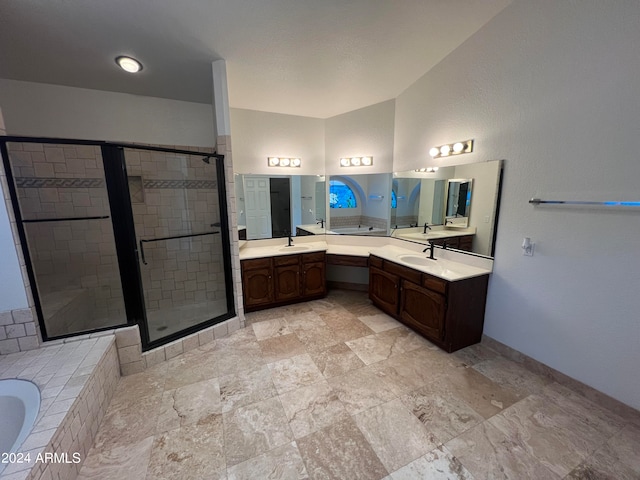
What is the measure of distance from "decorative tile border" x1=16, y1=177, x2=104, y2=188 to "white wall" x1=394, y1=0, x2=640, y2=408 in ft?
13.5

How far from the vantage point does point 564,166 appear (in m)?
1.92

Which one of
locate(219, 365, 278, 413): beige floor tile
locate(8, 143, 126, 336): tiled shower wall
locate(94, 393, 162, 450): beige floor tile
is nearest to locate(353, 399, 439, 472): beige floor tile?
locate(219, 365, 278, 413): beige floor tile

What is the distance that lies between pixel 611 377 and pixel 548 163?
1609mm

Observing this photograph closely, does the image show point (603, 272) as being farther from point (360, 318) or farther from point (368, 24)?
point (368, 24)

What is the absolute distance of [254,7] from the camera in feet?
6.09

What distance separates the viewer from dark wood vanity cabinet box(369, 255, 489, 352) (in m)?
2.38

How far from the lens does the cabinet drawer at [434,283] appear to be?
2.36 meters

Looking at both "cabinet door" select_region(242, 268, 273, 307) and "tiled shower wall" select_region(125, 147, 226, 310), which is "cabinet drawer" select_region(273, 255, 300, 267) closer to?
"cabinet door" select_region(242, 268, 273, 307)

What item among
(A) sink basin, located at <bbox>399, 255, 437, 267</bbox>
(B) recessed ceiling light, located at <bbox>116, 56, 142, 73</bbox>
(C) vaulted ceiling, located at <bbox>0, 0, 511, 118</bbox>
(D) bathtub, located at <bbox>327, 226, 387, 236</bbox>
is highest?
(C) vaulted ceiling, located at <bbox>0, 0, 511, 118</bbox>

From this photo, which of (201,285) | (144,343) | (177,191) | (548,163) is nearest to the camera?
(548,163)

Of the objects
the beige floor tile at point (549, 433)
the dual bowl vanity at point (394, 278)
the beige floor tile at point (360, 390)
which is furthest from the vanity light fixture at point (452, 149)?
the beige floor tile at point (360, 390)

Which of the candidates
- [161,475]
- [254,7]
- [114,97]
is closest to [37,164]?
[114,97]

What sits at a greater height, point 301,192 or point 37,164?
point 37,164

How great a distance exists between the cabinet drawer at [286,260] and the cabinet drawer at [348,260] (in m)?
0.47
